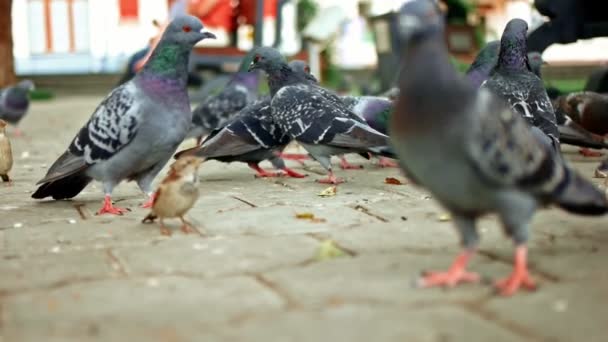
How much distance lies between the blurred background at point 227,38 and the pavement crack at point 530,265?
1172 centimetres

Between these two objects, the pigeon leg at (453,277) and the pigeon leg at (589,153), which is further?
the pigeon leg at (589,153)

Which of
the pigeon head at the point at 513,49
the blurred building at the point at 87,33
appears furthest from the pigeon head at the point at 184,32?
the blurred building at the point at 87,33

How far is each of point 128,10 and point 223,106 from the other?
13.6m

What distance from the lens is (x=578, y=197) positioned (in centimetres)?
288

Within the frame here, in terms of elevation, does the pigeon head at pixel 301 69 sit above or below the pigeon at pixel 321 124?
above

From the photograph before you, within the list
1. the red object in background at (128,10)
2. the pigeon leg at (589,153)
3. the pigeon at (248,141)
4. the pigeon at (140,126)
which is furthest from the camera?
the red object in background at (128,10)

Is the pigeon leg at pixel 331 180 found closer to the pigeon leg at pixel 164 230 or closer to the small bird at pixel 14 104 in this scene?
the pigeon leg at pixel 164 230

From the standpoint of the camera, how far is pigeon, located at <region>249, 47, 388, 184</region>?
5336 mm

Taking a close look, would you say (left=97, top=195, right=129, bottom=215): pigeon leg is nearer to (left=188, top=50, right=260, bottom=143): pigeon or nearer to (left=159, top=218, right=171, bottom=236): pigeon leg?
(left=159, top=218, right=171, bottom=236): pigeon leg

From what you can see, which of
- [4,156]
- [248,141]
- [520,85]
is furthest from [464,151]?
[4,156]

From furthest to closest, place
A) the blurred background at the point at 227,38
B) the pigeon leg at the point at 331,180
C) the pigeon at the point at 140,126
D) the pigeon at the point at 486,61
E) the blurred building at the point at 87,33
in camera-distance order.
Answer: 1. the blurred building at the point at 87,33
2. the blurred background at the point at 227,38
3. the pigeon at the point at 486,61
4. the pigeon leg at the point at 331,180
5. the pigeon at the point at 140,126

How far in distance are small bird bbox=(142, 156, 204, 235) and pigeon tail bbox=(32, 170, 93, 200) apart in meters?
1.11

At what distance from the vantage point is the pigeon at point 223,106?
7.79 metres

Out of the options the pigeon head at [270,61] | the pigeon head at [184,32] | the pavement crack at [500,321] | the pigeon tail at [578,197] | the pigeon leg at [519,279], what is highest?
the pigeon head at [184,32]
